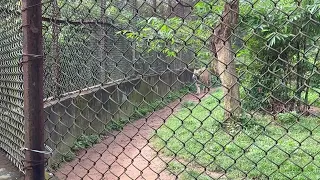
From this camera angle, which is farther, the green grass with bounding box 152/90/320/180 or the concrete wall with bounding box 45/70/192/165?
the green grass with bounding box 152/90/320/180

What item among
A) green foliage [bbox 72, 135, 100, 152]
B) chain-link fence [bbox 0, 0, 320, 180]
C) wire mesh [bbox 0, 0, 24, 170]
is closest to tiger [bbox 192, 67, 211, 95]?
chain-link fence [bbox 0, 0, 320, 180]

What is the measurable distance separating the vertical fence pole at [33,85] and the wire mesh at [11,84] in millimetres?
282

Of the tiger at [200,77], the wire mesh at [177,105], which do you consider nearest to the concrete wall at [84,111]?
the wire mesh at [177,105]

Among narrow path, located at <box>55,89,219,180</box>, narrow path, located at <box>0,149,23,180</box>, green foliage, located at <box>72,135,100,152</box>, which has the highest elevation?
narrow path, located at <box>0,149,23,180</box>

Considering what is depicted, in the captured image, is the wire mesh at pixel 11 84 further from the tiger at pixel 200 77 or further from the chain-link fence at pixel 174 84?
the tiger at pixel 200 77

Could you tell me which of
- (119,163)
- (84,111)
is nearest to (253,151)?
(119,163)

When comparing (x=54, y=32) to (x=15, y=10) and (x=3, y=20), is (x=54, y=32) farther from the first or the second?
(x=15, y=10)

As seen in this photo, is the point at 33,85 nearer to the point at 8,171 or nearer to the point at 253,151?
the point at 8,171

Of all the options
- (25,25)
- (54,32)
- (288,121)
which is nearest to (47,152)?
(25,25)

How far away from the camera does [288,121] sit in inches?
211

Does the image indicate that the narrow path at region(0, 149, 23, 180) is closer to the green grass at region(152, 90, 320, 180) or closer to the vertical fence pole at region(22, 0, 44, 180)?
the vertical fence pole at region(22, 0, 44, 180)

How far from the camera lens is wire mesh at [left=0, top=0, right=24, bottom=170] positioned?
2129 millimetres

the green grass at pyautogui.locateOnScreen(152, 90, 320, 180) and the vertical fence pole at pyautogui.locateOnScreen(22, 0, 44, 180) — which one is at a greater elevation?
the vertical fence pole at pyautogui.locateOnScreen(22, 0, 44, 180)

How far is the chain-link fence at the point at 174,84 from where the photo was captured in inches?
78.4
